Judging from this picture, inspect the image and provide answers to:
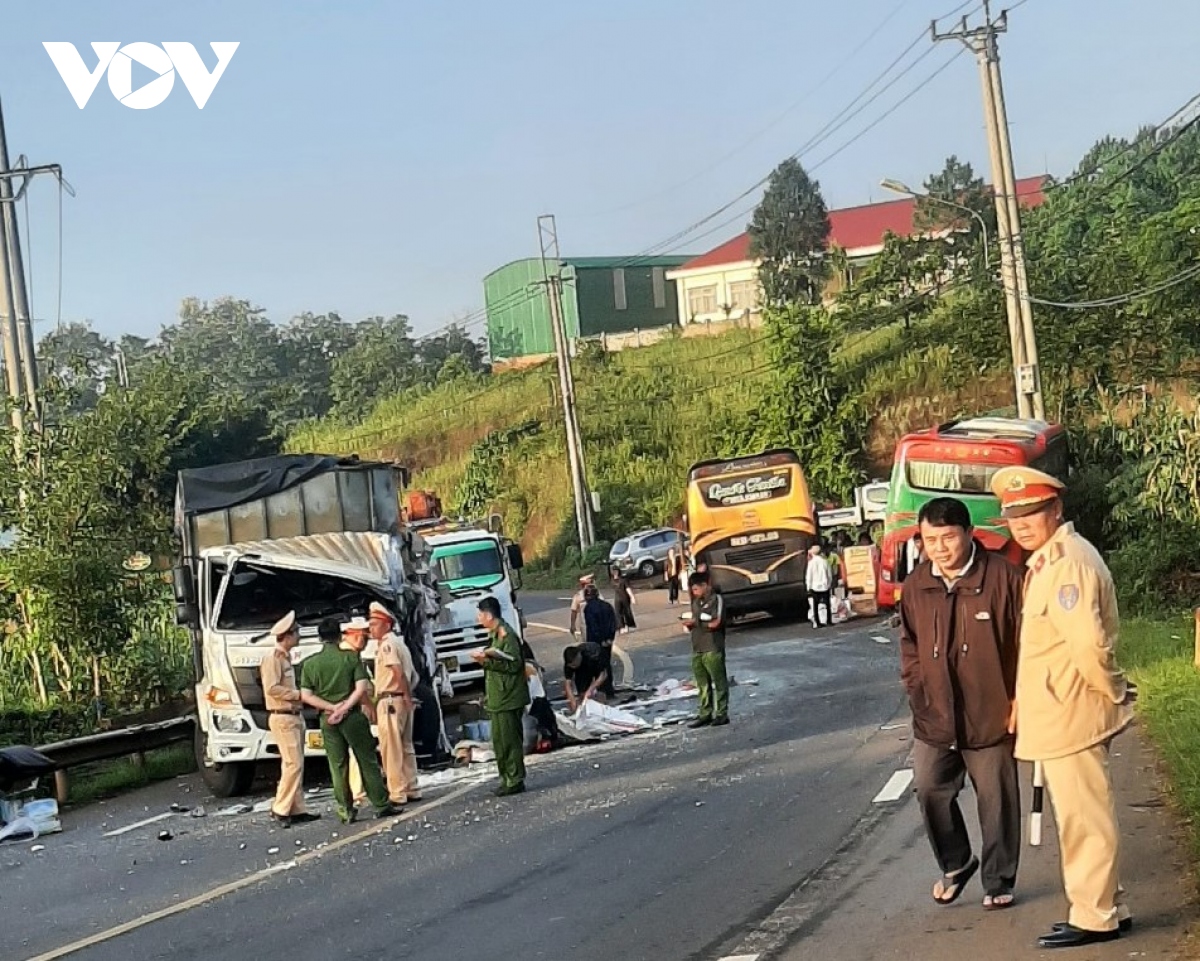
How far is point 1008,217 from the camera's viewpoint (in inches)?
1339

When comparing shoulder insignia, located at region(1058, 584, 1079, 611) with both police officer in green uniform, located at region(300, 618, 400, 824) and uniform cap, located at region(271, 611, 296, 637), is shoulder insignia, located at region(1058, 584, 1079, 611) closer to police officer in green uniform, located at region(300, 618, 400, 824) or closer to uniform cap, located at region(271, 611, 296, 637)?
police officer in green uniform, located at region(300, 618, 400, 824)

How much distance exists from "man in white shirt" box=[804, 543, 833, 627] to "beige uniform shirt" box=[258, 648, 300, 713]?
16.7m

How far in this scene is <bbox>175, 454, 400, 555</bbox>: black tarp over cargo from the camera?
762 inches

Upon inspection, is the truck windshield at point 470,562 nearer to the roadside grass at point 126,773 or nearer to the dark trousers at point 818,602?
the dark trousers at point 818,602

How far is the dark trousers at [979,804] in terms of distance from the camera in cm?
714

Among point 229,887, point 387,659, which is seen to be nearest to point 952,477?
point 387,659

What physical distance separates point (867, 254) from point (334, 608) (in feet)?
206

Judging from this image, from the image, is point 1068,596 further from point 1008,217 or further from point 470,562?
point 1008,217

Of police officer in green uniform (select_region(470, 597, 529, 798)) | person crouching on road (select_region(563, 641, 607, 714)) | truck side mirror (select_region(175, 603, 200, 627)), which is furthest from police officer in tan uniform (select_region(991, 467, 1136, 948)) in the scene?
person crouching on road (select_region(563, 641, 607, 714))

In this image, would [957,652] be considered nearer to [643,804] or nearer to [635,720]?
[643,804]

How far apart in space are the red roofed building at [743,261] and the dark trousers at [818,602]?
1830 inches

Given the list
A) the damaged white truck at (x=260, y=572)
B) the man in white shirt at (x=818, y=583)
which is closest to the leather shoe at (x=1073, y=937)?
the damaged white truck at (x=260, y=572)

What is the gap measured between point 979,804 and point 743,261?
7494 centimetres

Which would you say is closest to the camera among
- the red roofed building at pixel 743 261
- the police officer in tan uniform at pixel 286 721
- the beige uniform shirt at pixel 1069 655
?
the beige uniform shirt at pixel 1069 655
